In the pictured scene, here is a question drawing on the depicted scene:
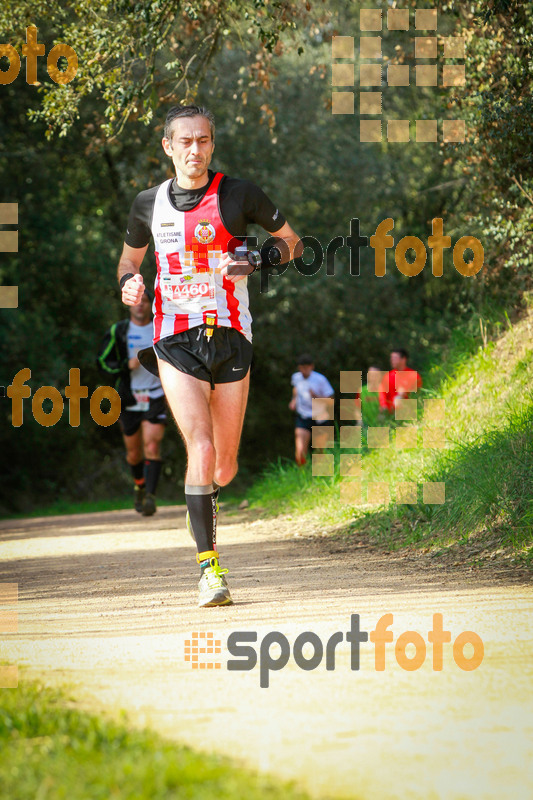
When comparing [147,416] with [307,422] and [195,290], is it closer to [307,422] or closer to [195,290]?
[307,422]

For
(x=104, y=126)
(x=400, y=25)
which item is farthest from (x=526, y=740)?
(x=400, y=25)

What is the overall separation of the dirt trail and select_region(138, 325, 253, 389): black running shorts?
3.74 ft

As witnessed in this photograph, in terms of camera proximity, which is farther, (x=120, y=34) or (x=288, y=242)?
(x=120, y=34)

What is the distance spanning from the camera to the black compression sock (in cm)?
507

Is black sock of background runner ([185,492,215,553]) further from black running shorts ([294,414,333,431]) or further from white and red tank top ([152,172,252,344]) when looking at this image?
black running shorts ([294,414,333,431])

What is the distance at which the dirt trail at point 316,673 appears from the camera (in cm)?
235

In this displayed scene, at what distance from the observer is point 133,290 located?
521 centimetres

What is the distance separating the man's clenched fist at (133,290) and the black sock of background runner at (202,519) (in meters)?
1.05
